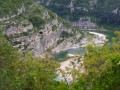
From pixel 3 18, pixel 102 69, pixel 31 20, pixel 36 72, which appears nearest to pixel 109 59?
pixel 102 69

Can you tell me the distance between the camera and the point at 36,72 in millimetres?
41250

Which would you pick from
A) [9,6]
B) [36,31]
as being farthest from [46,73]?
[9,6]

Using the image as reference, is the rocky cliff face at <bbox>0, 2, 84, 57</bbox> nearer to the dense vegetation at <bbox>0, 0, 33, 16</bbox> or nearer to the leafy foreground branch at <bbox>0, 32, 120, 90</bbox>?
the dense vegetation at <bbox>0, 0, 33, 16</bbox>

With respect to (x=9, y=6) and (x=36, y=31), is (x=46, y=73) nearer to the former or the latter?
(x=36, y=31)

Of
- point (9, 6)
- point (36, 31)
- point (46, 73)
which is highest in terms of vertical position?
point (46, 73)

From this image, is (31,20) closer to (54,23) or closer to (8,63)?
(54,23)

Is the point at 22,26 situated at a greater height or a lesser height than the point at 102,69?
lesser

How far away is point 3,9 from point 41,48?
21734mm

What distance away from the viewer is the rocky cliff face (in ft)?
415

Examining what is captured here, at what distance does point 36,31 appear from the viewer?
138000mm

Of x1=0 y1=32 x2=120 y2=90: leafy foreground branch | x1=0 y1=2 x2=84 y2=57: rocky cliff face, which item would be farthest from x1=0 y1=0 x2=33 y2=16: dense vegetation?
x1=0 y1=32 x2=120 y2=90: leafy foreground branch

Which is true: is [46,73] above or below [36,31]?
above

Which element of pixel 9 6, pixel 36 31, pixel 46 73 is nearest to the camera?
pixel 46 73

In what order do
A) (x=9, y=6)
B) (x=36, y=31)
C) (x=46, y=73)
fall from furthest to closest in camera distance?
(x=36, y=31), (x=9, y=6), (x=46, y=73)
